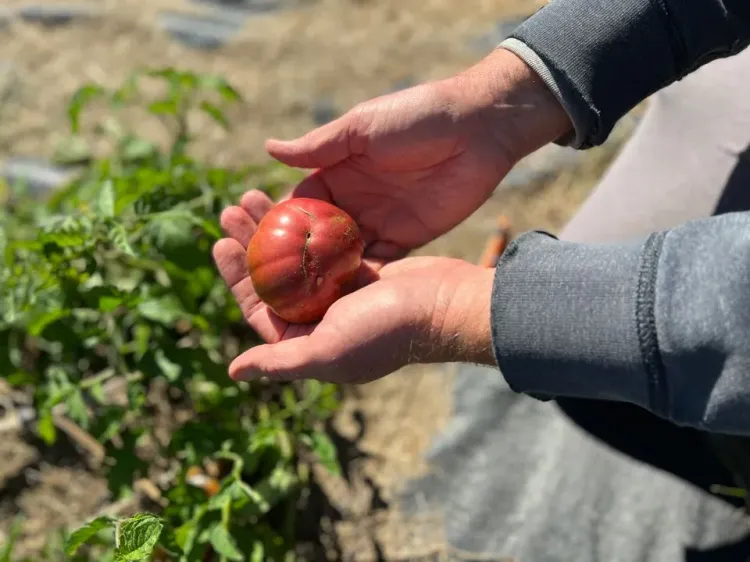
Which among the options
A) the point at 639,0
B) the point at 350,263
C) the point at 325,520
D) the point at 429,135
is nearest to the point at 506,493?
the point at 325,520

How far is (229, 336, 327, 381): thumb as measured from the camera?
1.74 metres

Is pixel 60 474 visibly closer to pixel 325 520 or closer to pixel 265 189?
pixel 325 520

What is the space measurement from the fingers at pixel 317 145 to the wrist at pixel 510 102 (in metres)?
0.33

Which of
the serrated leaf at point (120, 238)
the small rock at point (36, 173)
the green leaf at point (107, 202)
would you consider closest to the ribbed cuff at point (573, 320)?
the serrated leaf at point (120, 238)

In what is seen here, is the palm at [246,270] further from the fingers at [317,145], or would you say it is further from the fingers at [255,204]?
the fingers at [317,145]

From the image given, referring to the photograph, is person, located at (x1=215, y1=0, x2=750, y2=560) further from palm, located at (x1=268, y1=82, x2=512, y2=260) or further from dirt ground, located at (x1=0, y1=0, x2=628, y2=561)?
dirt ground, located at (x1=0, y1=0, x2=628, y2=561)

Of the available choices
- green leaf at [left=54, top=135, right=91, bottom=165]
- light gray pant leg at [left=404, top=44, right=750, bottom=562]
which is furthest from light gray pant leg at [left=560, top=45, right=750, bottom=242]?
green leaf at [left=54, top=135, right=91, bottom=165]

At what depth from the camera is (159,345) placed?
2.07 meters

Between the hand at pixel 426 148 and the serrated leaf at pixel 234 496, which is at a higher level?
the hand at pixel 426 148

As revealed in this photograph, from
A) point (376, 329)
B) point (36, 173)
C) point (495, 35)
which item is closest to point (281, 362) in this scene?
point (376, 329)

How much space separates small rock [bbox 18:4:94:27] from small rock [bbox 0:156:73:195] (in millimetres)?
1019

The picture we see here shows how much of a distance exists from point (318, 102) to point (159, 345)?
1962mm

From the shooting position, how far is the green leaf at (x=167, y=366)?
2.01m

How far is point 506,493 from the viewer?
2477 mm
